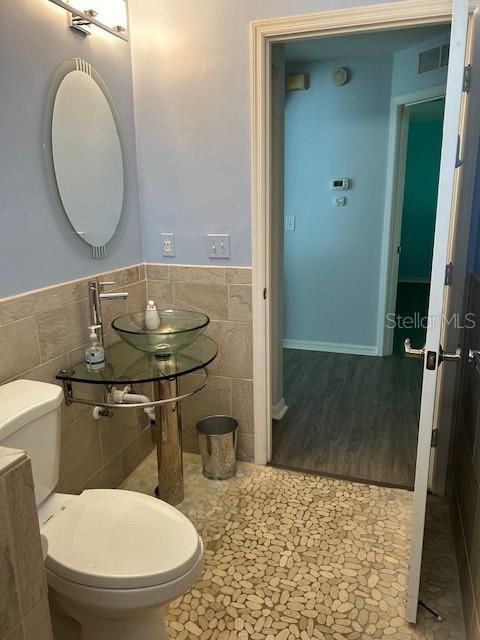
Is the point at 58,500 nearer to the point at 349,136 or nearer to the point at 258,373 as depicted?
the point at 258,373

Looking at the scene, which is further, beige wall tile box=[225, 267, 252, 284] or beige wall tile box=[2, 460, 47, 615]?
beige wall tile box=[225, 267, 252, 284]

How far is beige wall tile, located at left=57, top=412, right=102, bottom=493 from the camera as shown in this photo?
193cm

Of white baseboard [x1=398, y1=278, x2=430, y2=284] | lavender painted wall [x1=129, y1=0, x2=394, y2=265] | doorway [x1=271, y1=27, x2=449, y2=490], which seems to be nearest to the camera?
lavender painted wall [x1=129, y1=0, x2=394, y2=265]

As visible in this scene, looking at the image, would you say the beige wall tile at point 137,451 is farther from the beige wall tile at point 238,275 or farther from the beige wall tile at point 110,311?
the beige wall tile at point 238,275

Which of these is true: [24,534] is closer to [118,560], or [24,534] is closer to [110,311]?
[118,560]

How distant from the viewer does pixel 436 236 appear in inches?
50.4

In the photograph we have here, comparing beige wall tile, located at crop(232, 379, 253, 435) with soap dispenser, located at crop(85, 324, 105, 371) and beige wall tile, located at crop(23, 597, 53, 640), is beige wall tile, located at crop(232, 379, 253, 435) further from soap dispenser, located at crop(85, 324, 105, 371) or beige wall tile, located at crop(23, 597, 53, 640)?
beige wall tile, located at crop(23, 597, 53, 640)

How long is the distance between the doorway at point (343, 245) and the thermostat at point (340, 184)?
0.01 meters

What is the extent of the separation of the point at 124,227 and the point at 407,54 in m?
2.67

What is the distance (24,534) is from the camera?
834mm

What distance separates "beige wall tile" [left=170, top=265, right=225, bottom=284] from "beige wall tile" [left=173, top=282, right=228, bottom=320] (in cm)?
2

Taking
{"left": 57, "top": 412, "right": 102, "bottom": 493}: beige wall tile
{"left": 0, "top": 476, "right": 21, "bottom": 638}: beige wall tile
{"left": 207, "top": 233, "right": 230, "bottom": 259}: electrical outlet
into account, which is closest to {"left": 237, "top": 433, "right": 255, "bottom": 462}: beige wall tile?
{"left": 57, "top": 412, "right": 102, "bottom": 493}: beige wall tile

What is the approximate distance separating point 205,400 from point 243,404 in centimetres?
21

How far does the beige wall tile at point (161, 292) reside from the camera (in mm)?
2455
